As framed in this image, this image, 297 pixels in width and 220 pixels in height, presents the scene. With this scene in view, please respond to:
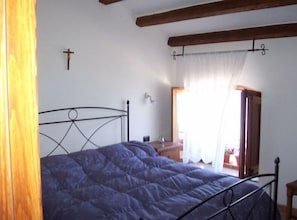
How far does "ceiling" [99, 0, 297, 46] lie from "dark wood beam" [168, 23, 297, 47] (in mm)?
59

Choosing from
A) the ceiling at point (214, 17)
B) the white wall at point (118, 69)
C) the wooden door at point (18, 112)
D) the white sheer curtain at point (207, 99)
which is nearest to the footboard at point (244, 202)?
the white wall at point (118, 69)

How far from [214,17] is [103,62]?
163 cm

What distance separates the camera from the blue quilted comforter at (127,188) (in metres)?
2.25

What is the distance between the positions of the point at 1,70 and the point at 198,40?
4.25 metres

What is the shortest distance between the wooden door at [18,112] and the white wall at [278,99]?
3.81 m

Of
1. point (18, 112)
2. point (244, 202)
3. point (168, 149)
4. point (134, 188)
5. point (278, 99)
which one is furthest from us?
point (168, 149)

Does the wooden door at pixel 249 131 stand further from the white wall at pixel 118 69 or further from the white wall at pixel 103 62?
the white wall at pixel 103 62

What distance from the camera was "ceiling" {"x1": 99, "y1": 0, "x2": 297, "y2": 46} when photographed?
3.61 m

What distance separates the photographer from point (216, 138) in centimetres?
454

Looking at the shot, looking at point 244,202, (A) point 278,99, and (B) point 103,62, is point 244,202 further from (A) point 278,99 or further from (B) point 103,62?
(B) point 103,62

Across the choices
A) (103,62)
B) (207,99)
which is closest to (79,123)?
(103,62)

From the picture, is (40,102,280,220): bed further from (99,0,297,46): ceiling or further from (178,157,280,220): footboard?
(99,0,297,46): ceiling

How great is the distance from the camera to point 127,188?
9.03ft

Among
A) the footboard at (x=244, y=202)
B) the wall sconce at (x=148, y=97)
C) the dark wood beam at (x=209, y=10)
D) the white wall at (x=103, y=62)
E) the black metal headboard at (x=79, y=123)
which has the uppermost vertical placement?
the dark wood beam at (x=209, y=10)
